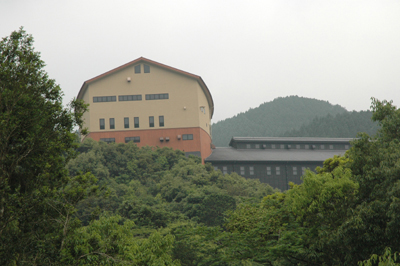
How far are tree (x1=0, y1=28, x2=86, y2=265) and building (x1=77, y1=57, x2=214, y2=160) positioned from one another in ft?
111

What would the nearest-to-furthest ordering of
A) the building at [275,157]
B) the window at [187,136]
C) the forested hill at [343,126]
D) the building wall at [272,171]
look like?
the window at [187,136], the building wall at [272,171], the building at [275,157], the forested hill at [343,126]

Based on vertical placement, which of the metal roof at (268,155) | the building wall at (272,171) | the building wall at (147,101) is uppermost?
the building wall at (147,101)

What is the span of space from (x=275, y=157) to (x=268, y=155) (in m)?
0.93

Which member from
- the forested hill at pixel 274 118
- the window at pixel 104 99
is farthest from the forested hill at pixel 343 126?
the window at pixel 104 99

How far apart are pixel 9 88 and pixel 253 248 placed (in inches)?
469

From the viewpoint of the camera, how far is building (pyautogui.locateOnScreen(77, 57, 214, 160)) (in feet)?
160

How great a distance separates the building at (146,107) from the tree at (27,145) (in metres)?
33.9

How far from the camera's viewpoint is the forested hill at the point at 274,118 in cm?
12653

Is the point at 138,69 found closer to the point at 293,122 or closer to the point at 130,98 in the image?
the point at 130,98

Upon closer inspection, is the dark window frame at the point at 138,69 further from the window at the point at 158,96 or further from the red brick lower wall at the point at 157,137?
the red brick lower wall at the point at 157,137

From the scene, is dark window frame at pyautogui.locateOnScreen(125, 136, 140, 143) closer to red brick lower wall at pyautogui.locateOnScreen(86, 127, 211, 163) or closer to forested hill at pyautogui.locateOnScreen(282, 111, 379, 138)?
red brick lower wall at pyautogui.locateOnScreen(86, 127, 211, 163)

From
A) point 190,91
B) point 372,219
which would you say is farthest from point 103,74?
point 372,219

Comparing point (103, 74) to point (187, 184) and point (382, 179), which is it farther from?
point (382, 179)

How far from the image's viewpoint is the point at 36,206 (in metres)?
13.2
